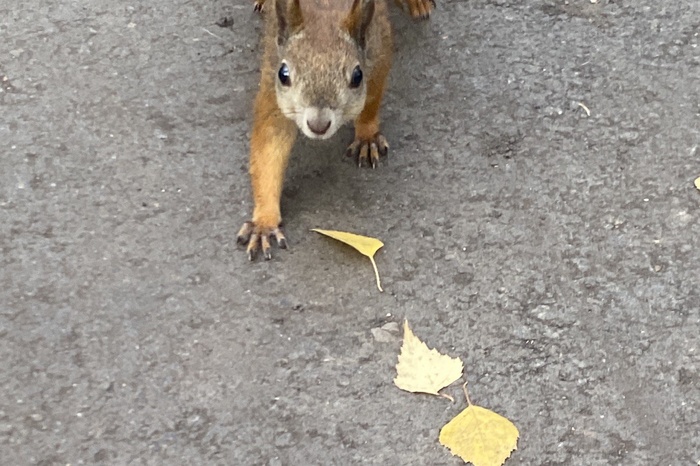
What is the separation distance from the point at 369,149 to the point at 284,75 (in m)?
0.49

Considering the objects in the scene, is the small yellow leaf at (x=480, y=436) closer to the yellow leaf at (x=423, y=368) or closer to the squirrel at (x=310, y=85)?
the yellow leaf at (x=423, y=368)

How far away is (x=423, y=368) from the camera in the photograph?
211 cm

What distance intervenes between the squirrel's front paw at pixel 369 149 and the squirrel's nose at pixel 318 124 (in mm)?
488

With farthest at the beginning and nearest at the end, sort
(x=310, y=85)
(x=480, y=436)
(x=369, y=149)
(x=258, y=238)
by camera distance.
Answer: (x=369, y=149)
(x=258, y=238)
(x=310, y=85)
(x=480, y=436)

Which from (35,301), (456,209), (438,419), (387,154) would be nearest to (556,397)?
(438,419)

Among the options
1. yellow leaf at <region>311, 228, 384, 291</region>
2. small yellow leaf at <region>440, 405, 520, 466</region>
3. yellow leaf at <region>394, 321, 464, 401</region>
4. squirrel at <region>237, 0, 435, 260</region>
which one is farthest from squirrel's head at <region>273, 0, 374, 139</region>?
small yellow leaf at <region>440, 405, 520, 466</region>

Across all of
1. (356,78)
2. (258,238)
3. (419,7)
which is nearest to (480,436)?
(258,238)

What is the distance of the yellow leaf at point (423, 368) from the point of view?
2.06 meters

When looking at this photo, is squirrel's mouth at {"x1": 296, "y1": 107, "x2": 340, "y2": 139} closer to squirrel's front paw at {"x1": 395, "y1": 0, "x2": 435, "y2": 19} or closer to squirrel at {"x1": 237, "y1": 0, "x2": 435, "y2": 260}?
squirrel at {"x1": 237, "y1": 0, "x2": 435, "y2": 260}

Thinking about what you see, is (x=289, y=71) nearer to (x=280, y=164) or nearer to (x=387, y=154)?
(x=280, y=164)

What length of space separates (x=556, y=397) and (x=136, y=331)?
1.01 m

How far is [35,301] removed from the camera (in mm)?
2160

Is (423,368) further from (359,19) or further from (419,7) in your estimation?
(419,7)

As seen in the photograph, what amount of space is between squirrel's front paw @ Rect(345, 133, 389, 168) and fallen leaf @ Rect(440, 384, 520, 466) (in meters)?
0.84
